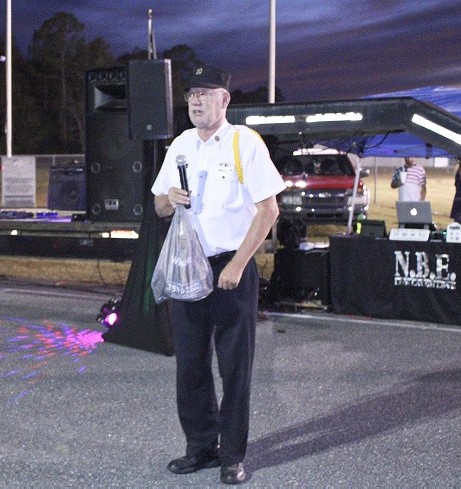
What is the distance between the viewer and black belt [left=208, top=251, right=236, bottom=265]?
460 centimetres

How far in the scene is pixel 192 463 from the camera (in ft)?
15.7

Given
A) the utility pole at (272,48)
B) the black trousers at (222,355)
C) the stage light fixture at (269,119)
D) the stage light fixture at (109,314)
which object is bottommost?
the stage light fixture at (109,314)

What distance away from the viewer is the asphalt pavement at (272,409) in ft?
15.9

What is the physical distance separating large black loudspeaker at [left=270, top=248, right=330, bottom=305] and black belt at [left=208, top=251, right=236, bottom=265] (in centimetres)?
553

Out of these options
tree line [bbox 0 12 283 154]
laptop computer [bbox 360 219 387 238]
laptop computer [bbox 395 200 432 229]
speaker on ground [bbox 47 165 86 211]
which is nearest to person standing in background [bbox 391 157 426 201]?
speaker on ground [bbox 47 165 86 211]

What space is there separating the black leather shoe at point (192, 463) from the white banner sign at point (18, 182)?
1875 cm

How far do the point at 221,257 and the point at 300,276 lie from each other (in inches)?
221

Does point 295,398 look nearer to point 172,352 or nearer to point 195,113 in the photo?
point 172,352

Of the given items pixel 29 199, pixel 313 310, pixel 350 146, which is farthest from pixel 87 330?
pixel 29 199

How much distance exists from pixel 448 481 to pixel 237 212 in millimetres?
1786

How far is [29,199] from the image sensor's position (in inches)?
901

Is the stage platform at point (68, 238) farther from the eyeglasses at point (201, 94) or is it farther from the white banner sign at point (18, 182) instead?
the white banner sign at point (18, 182)

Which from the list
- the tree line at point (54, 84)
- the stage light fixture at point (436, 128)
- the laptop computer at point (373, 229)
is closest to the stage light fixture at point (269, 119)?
the stage light fixture at point (436, 128)

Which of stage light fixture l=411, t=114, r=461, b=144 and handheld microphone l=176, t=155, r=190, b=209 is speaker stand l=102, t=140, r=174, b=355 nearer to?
stage light fixture l=411, t=114, r=461, b=144
